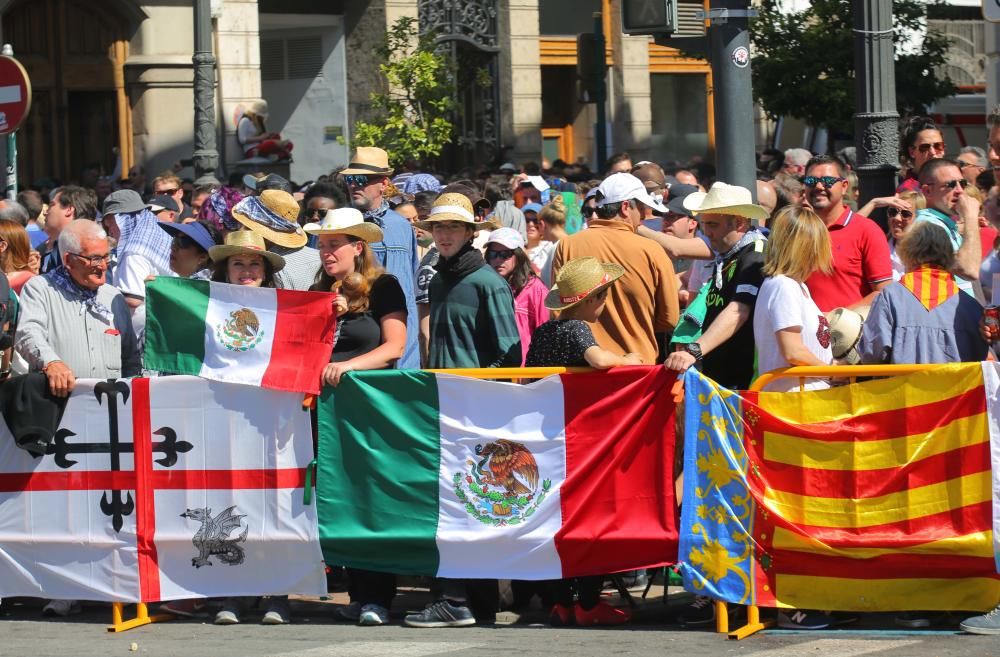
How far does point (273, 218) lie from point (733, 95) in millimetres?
2774

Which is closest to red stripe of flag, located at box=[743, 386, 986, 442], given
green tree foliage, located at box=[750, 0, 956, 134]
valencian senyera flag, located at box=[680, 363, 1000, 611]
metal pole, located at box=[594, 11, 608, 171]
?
valencian senyera flag, located at box=[680, 363, 1000, 611]

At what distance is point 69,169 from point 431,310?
15196 millimetres

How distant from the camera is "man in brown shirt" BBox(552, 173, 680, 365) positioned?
8961 mm

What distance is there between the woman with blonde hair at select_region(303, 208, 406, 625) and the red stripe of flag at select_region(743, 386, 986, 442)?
6.13ft

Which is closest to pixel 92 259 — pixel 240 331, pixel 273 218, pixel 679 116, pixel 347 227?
pixel 240 331

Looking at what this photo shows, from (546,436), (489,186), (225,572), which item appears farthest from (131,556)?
(489,186)

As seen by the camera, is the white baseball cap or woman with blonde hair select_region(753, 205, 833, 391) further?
the white baseball cap

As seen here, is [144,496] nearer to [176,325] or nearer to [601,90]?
[176,325]

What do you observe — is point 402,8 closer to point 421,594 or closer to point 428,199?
point 428,199

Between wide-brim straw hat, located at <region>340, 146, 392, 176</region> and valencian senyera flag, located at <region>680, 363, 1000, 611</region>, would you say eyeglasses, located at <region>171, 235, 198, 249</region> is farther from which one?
valencian senyera flag, located at <region>680, 363, 1000, 611</region>

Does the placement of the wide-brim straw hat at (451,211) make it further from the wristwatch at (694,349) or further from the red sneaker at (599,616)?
the red sneaker at (599,616)

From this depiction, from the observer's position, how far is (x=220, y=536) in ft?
27.9

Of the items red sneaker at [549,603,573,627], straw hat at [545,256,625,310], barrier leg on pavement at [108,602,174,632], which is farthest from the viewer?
barrier leg on pavement at [108,602,174,632]

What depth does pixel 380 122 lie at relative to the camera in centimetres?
2417
